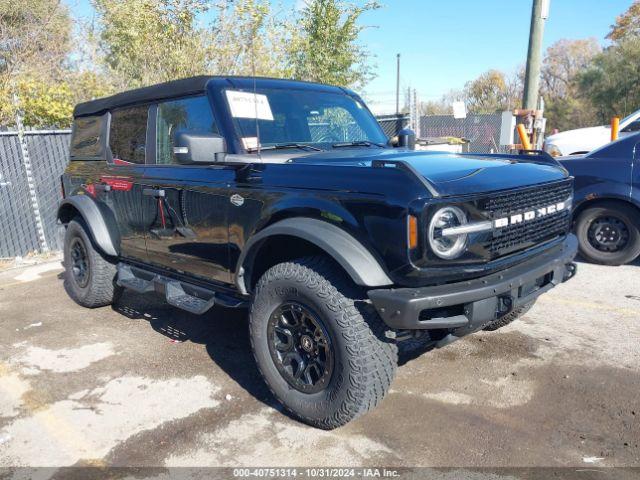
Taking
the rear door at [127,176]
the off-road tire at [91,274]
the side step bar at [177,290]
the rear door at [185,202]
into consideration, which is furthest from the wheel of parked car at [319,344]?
the off-road tire at [91,274]

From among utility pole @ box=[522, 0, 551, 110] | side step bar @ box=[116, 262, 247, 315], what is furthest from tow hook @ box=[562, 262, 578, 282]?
utility pole @ box=[522, 0, 551, 110]

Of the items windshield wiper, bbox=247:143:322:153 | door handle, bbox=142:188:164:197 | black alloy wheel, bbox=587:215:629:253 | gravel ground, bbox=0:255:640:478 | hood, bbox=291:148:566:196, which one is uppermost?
windshield wiper, bbox=247:143:322:153

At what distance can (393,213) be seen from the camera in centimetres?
250

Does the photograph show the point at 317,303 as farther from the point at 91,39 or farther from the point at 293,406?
the point at 91,39

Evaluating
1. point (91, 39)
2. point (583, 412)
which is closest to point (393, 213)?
point (583, 412)

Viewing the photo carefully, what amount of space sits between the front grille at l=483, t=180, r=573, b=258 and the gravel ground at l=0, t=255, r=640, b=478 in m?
0.98

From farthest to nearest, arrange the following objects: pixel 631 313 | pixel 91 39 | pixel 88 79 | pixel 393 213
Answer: pixel 91 39 → pixel 88 79 → pixel 631 313 → pixel 393 213

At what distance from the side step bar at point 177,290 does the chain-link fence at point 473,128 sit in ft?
48.5

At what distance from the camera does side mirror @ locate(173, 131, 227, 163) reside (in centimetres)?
309

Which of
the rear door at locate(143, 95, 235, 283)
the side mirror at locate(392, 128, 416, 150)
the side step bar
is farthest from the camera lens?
the side mirror at locate(392, 128, 416, 150)

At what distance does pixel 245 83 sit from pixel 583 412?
303 centimetres

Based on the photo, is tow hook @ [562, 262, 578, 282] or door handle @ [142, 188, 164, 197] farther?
door handle @ [142, 188, 164, 197]

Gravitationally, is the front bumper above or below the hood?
below

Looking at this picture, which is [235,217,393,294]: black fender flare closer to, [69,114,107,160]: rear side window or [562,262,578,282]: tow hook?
[562,262,578,282]: tow hook
